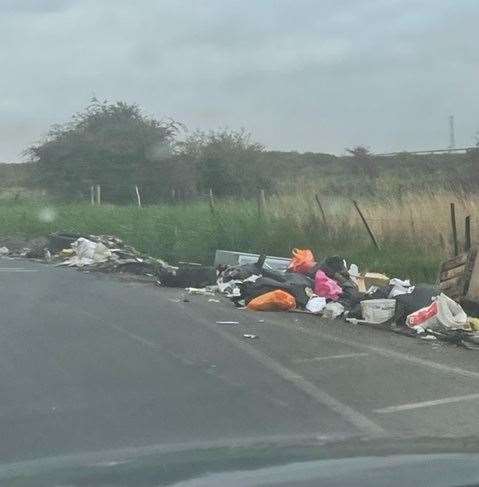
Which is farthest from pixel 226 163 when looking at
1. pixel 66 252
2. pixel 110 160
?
pixel 66 252

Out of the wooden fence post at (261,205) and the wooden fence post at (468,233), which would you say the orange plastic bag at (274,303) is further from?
the wooden fence post at (261,205)

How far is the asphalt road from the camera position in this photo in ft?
20.5

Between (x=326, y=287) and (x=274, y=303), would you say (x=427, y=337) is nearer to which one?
(x=274, y=303)

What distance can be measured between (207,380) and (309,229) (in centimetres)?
1200

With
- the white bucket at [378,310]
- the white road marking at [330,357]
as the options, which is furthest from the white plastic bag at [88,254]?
the white road marking at [330,357]

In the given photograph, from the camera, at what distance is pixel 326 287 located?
44.8 ft

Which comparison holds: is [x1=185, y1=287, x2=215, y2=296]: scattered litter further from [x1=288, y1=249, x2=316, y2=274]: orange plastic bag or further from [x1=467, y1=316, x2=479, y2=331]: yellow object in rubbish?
[x1=467, y1=316, x2=479, y2=331]: yellow object in rubbish

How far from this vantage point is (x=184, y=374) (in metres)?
8.28

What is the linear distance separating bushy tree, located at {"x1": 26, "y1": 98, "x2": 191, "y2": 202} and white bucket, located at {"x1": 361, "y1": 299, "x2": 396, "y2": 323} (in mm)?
30454

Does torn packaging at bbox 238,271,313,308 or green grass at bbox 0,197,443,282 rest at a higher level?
green grass at bbox 0,197,443,282

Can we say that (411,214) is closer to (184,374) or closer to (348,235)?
(348,235)

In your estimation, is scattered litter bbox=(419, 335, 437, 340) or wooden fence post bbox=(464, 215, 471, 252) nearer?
scattered litter bbox=(419, 335, 437, 340)

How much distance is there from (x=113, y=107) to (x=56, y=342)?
135 ft

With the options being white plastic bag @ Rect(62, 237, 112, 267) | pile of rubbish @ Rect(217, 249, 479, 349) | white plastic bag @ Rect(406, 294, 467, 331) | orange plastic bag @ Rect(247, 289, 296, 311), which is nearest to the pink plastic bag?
pile of rubbish @ Rect(217, 249, 479, 349)
